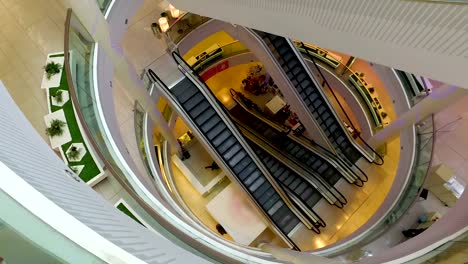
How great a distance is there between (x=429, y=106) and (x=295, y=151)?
517 cm

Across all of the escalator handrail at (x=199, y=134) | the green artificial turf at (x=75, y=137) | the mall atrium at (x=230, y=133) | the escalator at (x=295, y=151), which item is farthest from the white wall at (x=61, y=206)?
the escalator at (x=295, y=151)

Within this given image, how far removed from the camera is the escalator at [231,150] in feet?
29.9

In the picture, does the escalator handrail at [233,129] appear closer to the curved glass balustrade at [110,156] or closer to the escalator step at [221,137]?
the escalator step at [221,137]

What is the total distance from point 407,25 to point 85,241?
10.9 ft

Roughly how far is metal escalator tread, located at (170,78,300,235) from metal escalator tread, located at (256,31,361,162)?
2.84 meters

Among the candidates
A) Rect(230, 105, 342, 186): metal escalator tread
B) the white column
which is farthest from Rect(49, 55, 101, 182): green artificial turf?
Rect(230, 105, 342, 186): metal escalator tread

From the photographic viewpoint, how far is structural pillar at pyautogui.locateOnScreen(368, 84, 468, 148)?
7.39 m

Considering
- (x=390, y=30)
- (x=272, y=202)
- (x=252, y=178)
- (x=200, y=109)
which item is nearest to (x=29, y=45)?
(x=200, y=109)

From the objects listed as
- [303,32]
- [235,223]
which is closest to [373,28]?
[303,32]

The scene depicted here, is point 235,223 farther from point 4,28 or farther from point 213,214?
point 4,28

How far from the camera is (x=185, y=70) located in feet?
30.2

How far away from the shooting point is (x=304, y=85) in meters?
11.0

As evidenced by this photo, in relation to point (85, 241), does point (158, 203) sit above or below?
below

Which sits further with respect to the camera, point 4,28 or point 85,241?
point 4,28
